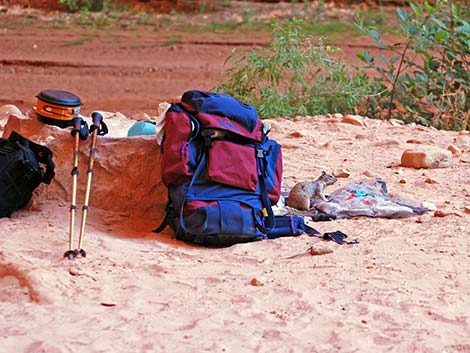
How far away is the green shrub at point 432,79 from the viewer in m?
7.75

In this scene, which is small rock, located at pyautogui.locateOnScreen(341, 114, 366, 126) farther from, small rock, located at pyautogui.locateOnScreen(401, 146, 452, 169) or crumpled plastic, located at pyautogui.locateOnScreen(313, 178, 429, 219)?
crumpled plastic, located at pyautogui.locateOnScreen(313, 178, 429, 219)

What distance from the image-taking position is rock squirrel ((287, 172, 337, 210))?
512 centimetres

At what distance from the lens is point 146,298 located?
3.68 metres

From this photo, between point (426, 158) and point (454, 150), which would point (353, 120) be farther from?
point (426, 158)

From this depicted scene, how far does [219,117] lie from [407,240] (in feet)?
3.49

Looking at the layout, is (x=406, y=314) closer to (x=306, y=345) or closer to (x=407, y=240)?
(x=306, y=345)

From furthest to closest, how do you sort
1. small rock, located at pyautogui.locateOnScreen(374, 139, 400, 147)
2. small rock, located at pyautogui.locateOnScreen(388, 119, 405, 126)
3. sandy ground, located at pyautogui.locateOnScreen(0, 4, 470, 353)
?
small rock, located at pyautogui.locateOnScreen(388, 119, 405, 126), small rock, located at pyautogui.locateOnScreen(374, 139, 400, 147), sandy ground, located at pyautogui.locateOnScreen(0, 4, 470, 353)

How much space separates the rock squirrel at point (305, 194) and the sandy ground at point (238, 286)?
27cm

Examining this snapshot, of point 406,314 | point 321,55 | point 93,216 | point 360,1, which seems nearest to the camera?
point 406,314

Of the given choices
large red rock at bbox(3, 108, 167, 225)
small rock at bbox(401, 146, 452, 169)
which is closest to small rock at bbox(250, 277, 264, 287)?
large red rock at bbox(3, 108, 167, 225)

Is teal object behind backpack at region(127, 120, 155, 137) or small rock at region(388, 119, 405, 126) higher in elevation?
teal object behind backpack at region(127, 120, 155, 137)

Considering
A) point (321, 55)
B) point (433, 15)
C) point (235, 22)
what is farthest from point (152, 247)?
point (235, 22)

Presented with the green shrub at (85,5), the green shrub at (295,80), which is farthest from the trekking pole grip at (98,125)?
the green shrub at (85,5)

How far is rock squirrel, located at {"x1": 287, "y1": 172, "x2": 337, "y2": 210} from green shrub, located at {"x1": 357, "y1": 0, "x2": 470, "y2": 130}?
277 centimetres
